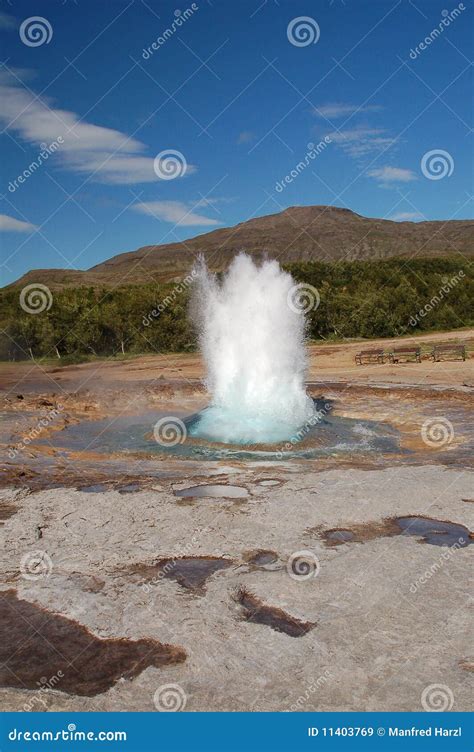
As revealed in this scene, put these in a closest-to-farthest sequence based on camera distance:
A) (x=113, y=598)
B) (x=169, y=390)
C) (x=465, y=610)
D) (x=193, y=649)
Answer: (x=193, y=649) → (x=465, y=610) → (x=113, y=598) → (x=169, y=390)

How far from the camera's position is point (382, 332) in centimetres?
4356

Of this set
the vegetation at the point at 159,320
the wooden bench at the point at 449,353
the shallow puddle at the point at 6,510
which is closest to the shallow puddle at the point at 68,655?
the shallow puddle at the point at 6,510

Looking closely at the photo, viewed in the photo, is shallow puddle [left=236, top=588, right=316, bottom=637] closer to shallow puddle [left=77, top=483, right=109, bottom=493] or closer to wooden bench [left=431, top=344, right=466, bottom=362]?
shallow puddle [left=77, top=483, right=109, bottom=493]

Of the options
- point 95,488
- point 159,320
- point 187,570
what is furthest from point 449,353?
point 187,570

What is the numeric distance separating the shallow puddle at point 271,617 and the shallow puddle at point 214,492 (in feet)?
11.6

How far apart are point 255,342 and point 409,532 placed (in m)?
10.6

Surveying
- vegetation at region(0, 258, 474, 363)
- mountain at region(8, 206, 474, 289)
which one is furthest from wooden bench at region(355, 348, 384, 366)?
mountain at region(8, 206, 474, 289)

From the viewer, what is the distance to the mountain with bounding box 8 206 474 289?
141 metres

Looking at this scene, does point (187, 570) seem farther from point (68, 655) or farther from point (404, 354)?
point (404, 354)

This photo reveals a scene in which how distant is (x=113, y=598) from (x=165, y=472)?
18.2ft

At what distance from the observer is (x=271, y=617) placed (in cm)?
647

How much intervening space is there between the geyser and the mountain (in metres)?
108

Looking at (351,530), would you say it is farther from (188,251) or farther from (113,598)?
(188,251)

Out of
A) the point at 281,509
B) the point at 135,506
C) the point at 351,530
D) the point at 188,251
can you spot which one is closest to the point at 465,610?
the point at 351,530
